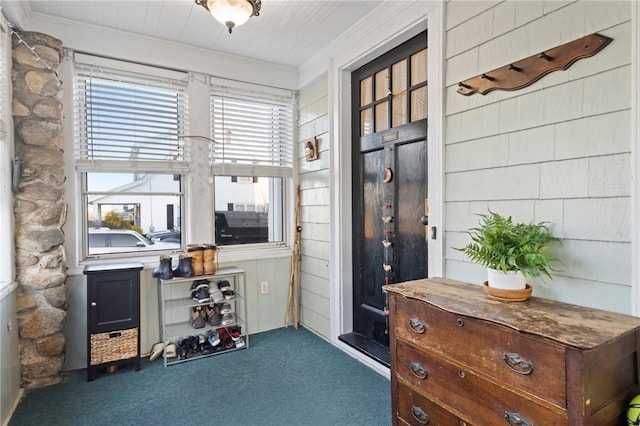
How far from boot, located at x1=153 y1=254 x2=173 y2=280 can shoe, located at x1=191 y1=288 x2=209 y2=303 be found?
303 millimetres

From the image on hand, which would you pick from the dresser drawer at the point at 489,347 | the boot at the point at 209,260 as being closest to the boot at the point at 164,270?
the boot at the point at 209,260

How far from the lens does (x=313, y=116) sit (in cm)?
358

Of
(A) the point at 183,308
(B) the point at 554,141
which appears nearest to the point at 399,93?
(B) the point at 554,141

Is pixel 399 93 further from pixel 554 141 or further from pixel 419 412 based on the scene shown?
pixel 419 412

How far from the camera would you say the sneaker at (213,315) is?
3.18 metres

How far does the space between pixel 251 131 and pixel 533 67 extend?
8.59 feet

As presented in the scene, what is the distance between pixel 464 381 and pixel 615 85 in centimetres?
135

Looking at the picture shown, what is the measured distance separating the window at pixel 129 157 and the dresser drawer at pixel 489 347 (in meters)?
2.44

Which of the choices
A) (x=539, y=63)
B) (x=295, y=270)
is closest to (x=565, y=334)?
(x=539, y=63)

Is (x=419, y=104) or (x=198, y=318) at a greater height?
(x=419, y=104)

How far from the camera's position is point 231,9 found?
1922mm

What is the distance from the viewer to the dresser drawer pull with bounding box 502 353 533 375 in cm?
124

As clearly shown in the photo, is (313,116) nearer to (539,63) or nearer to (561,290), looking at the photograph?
(539,63)

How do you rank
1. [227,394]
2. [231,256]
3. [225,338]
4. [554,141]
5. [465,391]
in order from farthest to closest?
[231,256]
[225,338]
[227,394]
[554,141]
[465,391]
